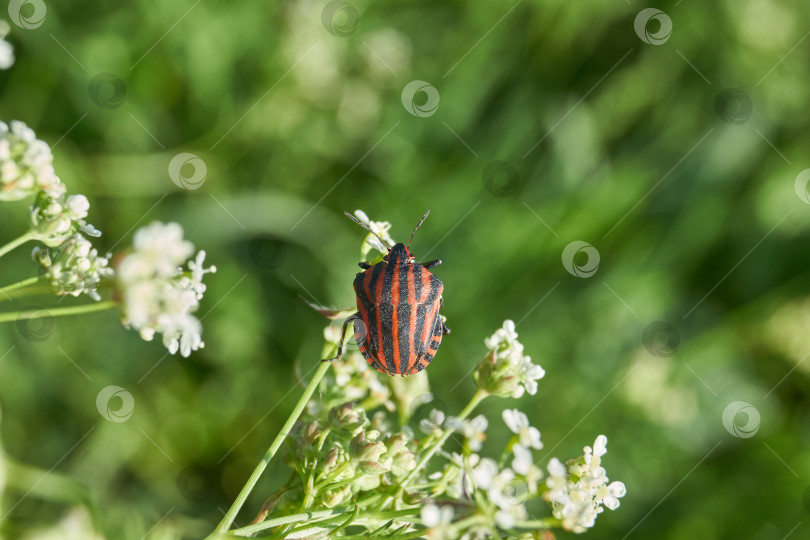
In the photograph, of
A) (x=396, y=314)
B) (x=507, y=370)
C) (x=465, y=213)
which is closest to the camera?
(x=507, y=370)

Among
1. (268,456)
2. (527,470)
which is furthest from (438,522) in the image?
(268,456)

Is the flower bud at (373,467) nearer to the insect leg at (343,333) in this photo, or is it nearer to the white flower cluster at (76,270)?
the insect leg at (343,333)

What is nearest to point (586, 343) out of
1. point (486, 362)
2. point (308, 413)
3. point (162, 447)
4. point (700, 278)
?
point (700, 278)

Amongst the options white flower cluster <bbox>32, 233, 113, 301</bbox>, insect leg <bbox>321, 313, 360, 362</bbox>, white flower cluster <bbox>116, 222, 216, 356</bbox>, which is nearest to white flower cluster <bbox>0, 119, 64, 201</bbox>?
white flower cluster <bbox>32, 233, 113, 301</bbox>

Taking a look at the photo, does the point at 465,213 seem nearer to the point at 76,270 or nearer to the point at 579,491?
the point at 579,491

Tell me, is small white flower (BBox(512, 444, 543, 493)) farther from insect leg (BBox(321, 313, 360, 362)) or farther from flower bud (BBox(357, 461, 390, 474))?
insect leg (BBox(321, 313, 360, 362))

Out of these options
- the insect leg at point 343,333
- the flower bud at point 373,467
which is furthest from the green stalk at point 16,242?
the flower bud at point 373,467

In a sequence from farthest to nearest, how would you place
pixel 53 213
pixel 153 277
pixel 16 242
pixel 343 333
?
pixel 343 333, pixel 53 213, pixel 16 242, pixel 153 277
